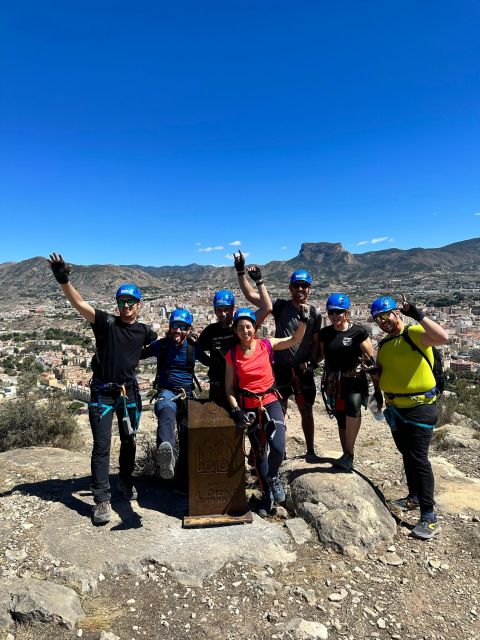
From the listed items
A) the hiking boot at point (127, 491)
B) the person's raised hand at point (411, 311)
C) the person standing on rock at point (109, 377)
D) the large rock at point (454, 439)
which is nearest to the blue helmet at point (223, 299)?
the person standing on rock at point (109, 377)

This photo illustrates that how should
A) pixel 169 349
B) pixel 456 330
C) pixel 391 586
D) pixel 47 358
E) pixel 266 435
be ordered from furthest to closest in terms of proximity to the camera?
pixel 456 330, pixel 47 358, pixel 169 349, pixel 266 435, pixel 391 586

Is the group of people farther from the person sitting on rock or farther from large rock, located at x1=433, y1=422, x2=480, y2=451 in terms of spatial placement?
large rock, located at x1=433, y1=422, x2=480, y2=451

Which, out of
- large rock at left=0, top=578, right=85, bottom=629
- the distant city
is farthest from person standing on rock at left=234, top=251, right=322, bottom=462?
the distant city

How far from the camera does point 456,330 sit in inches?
2790

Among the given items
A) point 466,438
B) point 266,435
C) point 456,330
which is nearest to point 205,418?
point 266,435

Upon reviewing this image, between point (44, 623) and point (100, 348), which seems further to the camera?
point (100, 348)

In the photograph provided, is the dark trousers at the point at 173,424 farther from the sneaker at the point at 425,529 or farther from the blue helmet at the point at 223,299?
the sneaker at the point at 425,529

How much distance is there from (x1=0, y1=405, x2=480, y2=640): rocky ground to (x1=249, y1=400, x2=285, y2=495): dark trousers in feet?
1.51

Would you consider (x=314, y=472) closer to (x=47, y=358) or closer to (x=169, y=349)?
(x=169, y=349)

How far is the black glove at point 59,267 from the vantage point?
13.4 ft

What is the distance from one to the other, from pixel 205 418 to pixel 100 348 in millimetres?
1347

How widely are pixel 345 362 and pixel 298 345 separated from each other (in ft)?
1.95

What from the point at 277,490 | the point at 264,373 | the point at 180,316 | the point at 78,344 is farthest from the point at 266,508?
the point at 78,344

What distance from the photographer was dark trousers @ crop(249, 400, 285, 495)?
14.3 ft
